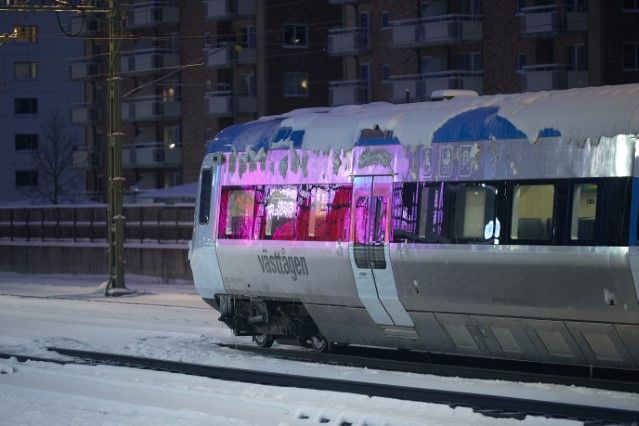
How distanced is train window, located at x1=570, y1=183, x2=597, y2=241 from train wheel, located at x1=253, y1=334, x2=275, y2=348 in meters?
7.06

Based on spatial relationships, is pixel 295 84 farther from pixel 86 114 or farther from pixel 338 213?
pixel 338 213

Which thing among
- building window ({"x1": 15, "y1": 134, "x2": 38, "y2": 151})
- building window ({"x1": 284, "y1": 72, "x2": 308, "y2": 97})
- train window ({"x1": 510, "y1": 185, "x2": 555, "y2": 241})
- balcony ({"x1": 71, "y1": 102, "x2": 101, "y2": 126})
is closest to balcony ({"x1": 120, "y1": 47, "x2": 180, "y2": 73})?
balcony ({"x1": 71, "y1": 102, "x2": 101, "y2": 126})

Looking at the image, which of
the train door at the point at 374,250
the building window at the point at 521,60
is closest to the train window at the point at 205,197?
the train door at the point at 374,250

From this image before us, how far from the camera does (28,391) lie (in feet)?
55.3

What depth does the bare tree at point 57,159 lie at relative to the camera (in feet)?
282

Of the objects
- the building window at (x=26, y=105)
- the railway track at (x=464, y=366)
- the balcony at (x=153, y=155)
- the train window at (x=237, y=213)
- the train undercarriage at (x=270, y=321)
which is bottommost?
the railway track at (x=464, y=366)

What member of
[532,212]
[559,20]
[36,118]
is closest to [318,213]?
[532,212]

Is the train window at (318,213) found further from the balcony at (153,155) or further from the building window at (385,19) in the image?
the balcony at (153,155)

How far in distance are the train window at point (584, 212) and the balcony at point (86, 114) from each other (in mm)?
65223

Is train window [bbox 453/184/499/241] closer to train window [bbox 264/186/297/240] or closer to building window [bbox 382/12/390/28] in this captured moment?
train window [bbox 264/186/297/240]

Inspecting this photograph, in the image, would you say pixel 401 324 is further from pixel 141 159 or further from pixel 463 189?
pixel 141 159

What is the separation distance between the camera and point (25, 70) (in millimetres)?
88750

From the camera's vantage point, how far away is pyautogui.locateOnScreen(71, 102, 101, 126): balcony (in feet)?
260

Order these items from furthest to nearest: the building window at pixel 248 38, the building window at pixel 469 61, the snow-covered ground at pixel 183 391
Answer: the building window at pixel 248 38, the building window at pixel 469 61, the snow-covered ground at pixel 183 391
